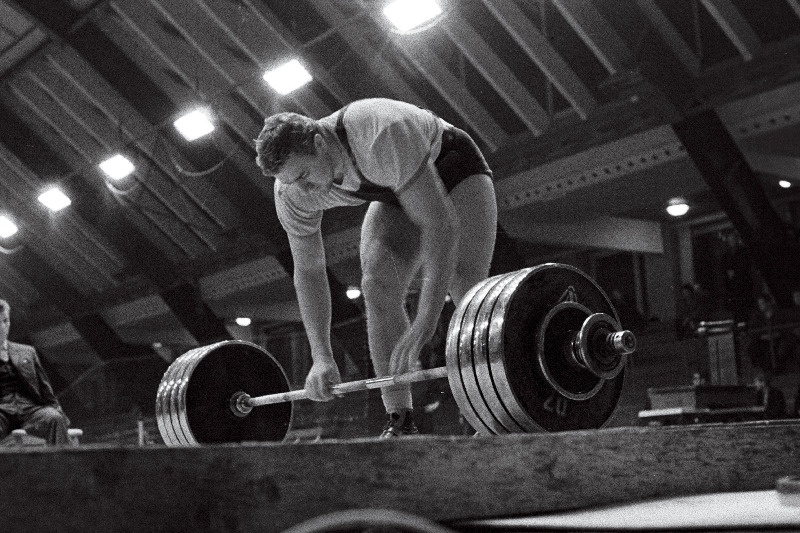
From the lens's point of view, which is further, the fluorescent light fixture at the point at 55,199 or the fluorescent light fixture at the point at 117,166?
the fluorescent light fixture at the point at 55,199

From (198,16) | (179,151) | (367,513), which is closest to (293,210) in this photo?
(367,513)

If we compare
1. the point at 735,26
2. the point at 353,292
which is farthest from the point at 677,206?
the point at 353,292

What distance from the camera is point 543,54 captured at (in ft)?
21.5

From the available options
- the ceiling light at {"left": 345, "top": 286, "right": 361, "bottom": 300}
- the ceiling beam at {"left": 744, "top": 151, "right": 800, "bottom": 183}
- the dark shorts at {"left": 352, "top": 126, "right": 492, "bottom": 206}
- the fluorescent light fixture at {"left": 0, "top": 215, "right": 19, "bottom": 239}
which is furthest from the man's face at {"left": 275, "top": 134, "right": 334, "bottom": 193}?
the fluorescent light fixture at {"left": 0, "top": 215, "right": 19, "bottom": 239}

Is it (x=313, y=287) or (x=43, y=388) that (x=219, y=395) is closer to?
(x=313, y=287)

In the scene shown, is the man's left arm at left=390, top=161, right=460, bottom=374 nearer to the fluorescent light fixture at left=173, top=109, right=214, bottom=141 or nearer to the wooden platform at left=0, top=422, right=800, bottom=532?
the wooden platform at left=0, top=422, right=800, bottom=532

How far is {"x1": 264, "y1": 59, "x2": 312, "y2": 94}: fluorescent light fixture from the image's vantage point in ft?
22.9

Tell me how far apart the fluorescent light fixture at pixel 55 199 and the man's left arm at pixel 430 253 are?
7797 millimetres

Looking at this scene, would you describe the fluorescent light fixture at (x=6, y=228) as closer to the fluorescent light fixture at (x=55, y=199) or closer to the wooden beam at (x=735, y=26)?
the fluorescent light fixture at (x=55, y=199)

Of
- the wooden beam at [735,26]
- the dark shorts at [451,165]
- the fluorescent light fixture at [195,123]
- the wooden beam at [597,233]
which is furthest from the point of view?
the wooden beam at [597,233]

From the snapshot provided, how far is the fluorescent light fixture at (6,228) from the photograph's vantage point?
9875mm

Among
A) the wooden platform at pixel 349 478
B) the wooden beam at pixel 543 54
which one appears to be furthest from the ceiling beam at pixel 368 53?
the wooden platform at pixel 349 478

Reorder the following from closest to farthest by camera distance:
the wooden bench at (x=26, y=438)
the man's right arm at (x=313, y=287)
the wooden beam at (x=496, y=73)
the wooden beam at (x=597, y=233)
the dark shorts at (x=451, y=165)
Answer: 1. the dark shorts at (x=451, y=165)
2. the man's right arm at (x=313, y=287)
3. the wooden bench at (x=26, y=438)
4. the wooden beam at (x=496, y=73)
5. the wooden beam at (x=597, y=233)

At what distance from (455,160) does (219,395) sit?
1.04m
